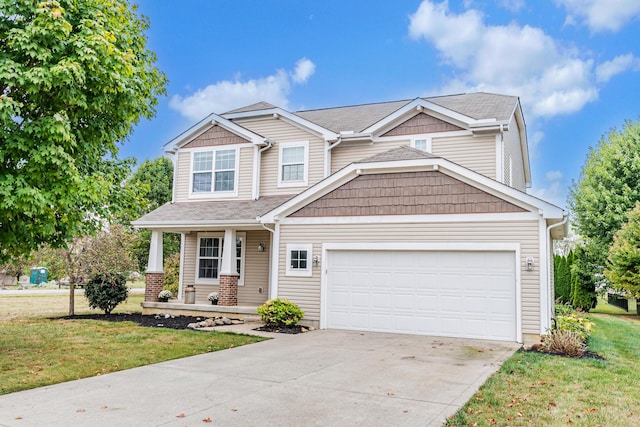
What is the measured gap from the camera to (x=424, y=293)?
12.1m

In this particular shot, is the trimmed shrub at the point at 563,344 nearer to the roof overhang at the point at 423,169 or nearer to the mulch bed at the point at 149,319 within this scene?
the roof overhang at the point at 423,169

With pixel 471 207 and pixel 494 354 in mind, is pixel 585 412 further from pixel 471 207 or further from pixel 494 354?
pixel 471 207

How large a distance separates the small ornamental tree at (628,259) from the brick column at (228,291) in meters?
15.5

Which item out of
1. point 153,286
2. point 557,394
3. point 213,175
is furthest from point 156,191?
→ point 557,394

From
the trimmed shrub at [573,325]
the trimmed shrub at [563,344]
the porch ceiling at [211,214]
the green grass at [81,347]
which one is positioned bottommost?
the green grass at [81,347]

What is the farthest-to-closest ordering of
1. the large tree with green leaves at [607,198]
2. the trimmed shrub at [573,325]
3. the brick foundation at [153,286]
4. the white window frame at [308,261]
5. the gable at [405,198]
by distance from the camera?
the large tree with green leaves at [607,198], the brick foundation at [153,286], the white window frame at [308,261], the gable at [405,198], the trimmed shrub at [573,325]

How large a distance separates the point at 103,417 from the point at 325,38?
25.0 meters

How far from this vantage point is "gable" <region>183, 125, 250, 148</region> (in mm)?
17500

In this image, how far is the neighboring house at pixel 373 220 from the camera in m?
11.4

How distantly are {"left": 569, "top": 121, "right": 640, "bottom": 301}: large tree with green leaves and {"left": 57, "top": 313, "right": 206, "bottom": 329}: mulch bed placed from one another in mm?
18455

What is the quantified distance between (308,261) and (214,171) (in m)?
6.20

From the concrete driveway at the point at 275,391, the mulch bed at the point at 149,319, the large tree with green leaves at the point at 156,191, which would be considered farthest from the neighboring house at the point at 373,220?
the large tree with green leaves at the point at 156,191

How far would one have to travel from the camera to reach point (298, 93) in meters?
37.8

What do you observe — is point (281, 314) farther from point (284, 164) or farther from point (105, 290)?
point (105, 290)
